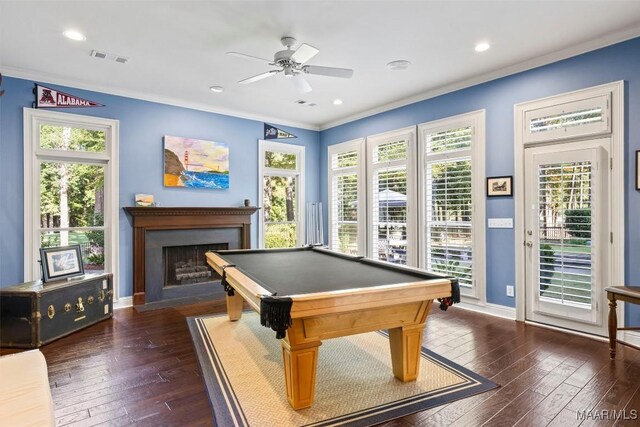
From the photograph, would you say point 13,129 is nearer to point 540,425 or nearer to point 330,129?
point 330,129

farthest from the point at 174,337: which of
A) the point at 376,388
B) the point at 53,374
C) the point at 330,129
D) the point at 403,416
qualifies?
the point at 330,129

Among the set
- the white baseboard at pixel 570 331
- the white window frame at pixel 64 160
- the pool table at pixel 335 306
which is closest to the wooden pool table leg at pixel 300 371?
the pool table at pixel 335 306

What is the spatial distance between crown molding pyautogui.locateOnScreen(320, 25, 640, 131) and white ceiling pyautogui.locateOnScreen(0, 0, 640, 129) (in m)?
0.01

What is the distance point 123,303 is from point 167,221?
4.00ft

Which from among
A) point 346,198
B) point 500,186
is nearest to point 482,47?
point 500,186

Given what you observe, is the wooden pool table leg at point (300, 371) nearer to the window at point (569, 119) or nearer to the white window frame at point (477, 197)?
the white window frame at point (477, 197)

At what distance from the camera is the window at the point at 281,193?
19.8ft

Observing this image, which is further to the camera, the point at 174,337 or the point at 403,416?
the point at 174,337

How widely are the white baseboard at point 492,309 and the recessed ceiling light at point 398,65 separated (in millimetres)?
2978

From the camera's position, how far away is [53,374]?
8.57 ft

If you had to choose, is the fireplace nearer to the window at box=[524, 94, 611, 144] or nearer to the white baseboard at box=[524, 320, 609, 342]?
the white baseboard at box=[524, 320, 609, 342]

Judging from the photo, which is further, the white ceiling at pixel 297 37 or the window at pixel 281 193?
the window at pixel 281 193

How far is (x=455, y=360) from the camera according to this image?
282 centimetres

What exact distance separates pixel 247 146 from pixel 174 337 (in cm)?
337
